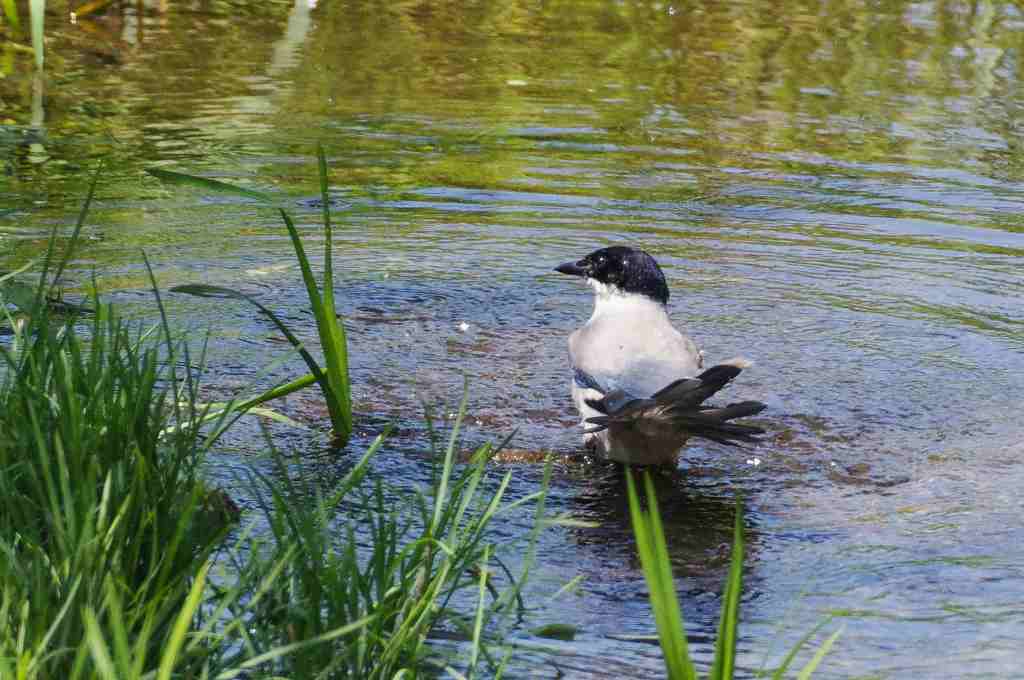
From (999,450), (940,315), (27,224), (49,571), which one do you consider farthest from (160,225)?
(49,571)

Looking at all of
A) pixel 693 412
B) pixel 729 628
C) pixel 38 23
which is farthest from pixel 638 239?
pixel 729 628

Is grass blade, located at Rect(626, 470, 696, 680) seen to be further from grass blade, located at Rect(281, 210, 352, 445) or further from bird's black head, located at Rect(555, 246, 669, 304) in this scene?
bird's black head, located at Rect(555, 246, 669, 304)

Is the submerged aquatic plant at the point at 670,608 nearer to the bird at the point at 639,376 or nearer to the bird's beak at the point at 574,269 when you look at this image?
the bird at the point at 639,376

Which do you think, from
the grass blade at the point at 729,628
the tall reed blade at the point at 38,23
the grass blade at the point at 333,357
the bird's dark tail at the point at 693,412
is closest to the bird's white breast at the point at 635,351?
the bird's dark tail at the point at 693,412

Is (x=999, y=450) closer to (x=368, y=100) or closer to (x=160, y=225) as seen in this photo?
(x=160, y=225)

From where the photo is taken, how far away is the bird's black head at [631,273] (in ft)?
16.6

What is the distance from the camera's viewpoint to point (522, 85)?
36.2ft

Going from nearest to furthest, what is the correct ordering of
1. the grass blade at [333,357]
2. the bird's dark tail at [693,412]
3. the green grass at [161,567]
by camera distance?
1. the green grass at [161,567]
2. the grass blade at [333,357]
3. the bird's dark tail at [693,412]

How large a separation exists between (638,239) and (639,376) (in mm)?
2619

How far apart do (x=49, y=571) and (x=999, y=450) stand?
3.17 metres

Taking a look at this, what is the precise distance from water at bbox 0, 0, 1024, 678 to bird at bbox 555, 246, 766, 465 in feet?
0.51

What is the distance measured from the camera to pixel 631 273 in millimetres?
5074

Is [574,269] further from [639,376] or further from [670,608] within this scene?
[670,608]

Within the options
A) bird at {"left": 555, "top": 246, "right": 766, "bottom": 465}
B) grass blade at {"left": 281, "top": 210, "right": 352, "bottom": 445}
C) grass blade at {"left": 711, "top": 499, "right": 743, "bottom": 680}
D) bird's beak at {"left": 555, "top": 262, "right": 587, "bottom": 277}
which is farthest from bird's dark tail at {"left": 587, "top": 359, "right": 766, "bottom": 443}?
grass blade at {"left": 711, "top": 499, "right": 743, "bottom": 680}
